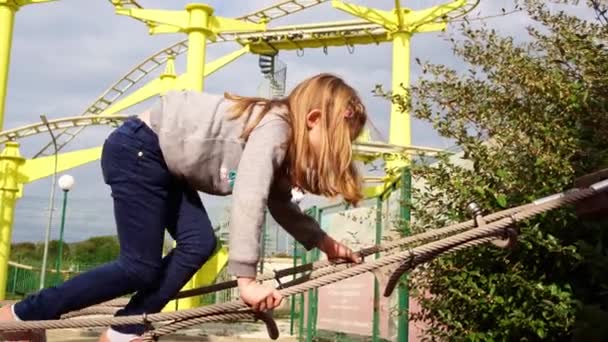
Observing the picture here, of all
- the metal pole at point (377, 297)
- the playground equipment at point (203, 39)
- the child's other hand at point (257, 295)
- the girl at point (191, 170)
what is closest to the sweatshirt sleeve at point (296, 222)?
the girl at point (191, 170)

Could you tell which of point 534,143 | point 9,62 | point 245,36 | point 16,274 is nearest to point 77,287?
point 534,143

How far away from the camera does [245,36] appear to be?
22250mm

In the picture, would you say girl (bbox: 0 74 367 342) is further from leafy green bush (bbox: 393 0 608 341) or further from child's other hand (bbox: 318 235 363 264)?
leafy green bush (bbox: 393 0 608 341)

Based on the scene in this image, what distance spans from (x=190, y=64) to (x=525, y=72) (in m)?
14.1

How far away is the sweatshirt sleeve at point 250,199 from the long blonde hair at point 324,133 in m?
0.12

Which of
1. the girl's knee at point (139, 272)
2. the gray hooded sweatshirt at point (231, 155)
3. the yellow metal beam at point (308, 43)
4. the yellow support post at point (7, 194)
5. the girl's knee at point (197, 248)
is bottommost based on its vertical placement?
the girl's knee at point (139, 272)

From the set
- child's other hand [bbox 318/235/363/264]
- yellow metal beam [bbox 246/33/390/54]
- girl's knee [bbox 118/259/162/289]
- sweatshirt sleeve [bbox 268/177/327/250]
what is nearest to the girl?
girl's knee [bbox 118/259/162/289]

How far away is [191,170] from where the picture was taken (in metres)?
2.99

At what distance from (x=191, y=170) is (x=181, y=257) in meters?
0.37

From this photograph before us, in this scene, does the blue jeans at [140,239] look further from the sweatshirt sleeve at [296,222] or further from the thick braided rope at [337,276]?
the sweatshirt sleeve at [296,222]

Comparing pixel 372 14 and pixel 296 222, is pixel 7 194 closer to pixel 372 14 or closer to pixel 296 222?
pixel 372 14

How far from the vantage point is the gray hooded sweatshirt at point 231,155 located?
106 inches

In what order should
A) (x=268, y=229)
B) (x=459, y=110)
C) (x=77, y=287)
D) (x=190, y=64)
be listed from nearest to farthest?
(x=77, y=287)
(x=459, y=110)
(x=268, y=229)
(x=190, y=64)

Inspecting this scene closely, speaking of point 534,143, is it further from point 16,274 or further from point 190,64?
point 16,274
